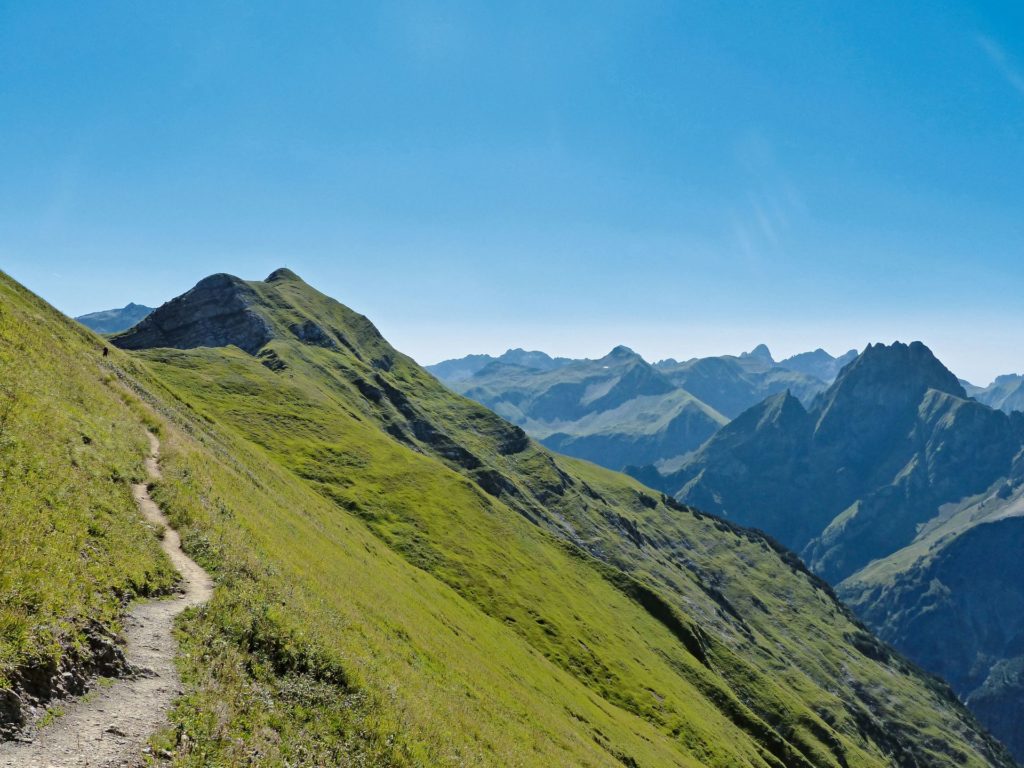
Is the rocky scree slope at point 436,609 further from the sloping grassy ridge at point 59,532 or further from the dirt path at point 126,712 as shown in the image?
the sloping grassy ridge at point 59,532

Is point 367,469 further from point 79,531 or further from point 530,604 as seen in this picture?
point 79,531

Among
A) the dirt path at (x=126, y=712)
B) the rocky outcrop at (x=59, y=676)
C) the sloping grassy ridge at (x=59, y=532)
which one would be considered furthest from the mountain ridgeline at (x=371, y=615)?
the dirt path at (x=126, y=712)

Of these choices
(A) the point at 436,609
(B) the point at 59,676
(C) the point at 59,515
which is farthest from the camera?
(A) the point at 436,609

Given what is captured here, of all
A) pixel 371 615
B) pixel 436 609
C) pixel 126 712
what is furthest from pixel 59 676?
pixel 436 609

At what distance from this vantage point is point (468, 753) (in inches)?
984

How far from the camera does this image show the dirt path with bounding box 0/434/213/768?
1275 centimetres

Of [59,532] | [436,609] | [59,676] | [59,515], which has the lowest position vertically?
[436,609]

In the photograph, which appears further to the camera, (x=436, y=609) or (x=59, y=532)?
(x=436, y=609)

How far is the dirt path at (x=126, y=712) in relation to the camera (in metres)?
12.8

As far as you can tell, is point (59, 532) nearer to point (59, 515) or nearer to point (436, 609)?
point (59, 515)

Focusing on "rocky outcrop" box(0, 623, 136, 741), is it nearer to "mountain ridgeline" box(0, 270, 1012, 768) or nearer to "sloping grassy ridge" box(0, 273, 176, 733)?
"sloping grassy ridge" box(0, 273, 176, 733)

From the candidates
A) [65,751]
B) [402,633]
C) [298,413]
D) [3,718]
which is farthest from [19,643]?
[298,413]

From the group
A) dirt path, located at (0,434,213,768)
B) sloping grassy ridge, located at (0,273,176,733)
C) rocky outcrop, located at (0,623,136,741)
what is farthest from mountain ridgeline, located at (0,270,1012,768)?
dirt path, located at (0,434,213,768)

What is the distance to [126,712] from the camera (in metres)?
14.8
